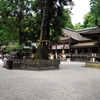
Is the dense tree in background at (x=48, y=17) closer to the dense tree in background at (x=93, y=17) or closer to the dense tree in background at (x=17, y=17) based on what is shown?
the dense tree in background at (x=17, y=17)

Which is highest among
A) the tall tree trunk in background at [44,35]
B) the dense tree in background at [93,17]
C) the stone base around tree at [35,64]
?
the dense tree in background at [93,17]

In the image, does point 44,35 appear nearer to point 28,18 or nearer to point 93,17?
point 28,18

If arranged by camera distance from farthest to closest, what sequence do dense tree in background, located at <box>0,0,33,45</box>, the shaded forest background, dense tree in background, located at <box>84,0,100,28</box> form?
dense tree in background, located at <box>84,0,100,28</box> → dense tree in background, located at <box>0,0,33,45</box> → the shaded forest background

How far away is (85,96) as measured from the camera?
730cm

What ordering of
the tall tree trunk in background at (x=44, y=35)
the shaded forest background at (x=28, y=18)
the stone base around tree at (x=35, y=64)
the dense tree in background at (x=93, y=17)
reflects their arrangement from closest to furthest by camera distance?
the stone base around tree at (x=35, y=64) < the tall tree trunk in background at (x=44, y=35) < the shaded forest background at (x=28, y=18) < the dense tree in background at (x=93, y=17)

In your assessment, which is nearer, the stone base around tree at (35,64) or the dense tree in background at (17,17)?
the stone base around tree at (35,64)

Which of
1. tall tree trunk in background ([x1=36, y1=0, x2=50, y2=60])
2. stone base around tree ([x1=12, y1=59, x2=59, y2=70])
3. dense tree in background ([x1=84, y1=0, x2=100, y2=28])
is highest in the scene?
dense tree in background ([x1=84, y1=0, x2=100, y2=28])

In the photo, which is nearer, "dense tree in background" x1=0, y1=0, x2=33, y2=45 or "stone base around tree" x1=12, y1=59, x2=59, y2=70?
"stone base around tree" x1=12, y1=59, x2=59, y2=70

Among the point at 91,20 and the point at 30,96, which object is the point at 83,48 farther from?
the point at 30,96

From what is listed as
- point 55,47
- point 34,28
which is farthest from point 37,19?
point 55,47

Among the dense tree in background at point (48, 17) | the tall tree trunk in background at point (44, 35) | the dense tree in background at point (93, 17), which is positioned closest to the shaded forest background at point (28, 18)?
the dense tree in background at point (48, 17)

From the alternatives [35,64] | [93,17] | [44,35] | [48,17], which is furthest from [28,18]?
[93,17]

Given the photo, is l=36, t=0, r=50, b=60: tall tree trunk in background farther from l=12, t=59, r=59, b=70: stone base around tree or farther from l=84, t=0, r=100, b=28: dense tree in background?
l=84, t=0, r=100, b=28: dense tree in background

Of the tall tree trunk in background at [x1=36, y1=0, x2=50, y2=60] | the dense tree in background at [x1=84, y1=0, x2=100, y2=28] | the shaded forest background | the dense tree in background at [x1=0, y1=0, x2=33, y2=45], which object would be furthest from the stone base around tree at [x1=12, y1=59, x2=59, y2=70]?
the dense tree in background at [x1=84, y1=0, x2=100, y2=28]
